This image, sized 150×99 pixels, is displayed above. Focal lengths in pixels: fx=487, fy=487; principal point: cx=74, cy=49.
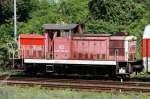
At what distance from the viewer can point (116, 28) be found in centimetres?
3189

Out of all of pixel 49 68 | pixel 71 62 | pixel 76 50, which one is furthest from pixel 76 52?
pixel 49 68

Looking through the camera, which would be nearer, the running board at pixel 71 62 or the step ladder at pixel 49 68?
the running board at pixel 71 62

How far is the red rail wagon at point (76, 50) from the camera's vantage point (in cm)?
2334

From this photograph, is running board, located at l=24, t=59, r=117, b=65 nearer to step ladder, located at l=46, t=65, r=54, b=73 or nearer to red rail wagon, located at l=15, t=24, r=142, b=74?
red rail wagon, located at l=15, t=24, r=142, b=74

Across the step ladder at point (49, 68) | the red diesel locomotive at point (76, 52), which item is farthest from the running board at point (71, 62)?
the step ladder at point (49, 68)

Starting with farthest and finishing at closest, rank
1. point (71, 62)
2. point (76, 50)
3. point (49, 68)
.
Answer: point (76, 50), point (49, 68), point (71, 62)

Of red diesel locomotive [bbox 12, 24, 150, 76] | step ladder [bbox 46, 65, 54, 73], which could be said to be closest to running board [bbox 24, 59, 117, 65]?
red diesel locomotive [bbox 12, 24, 150, 76]

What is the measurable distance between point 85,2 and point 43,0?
17.4ft

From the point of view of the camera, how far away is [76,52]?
24312mm

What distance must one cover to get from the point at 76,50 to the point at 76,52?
105 millimetres

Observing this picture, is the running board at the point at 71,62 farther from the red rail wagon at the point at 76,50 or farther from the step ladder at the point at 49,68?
the step ladder at the point at 49,68

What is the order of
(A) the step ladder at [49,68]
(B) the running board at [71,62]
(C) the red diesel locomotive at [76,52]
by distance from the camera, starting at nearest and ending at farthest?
(B) the running board at [71,62] → (C) the red diesel locomotive at [76,52] → (A) the step ladder at [49,68]

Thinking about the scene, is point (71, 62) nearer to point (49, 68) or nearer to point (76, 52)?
point (76, 52)

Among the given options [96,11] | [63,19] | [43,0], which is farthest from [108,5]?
[43,0]
